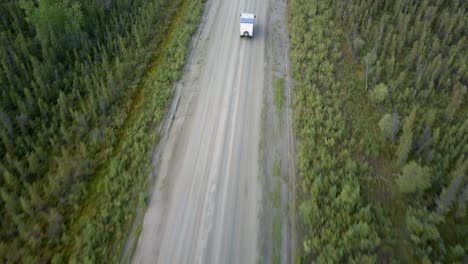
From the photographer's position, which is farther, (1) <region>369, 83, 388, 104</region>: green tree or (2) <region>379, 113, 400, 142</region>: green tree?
(1) <region>369, 83, 388, 104</region>: green tree

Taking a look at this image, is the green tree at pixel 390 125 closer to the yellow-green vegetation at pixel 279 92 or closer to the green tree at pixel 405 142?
the green tree at pixel 405 142

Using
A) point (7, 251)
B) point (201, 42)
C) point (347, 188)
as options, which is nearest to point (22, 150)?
point (7, 251)

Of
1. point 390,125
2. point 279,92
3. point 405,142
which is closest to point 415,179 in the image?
point 405,142

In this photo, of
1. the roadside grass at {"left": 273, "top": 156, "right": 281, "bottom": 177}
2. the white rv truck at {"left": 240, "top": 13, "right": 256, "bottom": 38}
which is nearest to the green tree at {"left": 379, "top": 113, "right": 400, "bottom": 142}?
the roadside grass at {"left": 273, "top": 156, "right": 281, "bottom": 177}

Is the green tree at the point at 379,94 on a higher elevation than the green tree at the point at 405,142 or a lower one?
higher

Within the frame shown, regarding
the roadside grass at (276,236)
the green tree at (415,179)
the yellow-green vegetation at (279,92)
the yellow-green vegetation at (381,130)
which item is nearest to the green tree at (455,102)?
the yellow-green vegetation at (381,130)

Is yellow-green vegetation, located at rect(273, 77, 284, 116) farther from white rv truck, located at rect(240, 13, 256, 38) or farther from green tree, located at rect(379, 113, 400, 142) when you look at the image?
green tree, located at rect(379, 113, 400, 142)

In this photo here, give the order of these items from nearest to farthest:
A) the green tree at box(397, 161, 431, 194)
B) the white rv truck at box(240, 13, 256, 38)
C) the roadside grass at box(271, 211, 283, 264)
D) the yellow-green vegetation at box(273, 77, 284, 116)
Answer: the roadside grass at box(271, 211, 283, 264) < the green tree at box(397, 161, 431, 194) < the yellow-green vegetation at box(273, 77, 284, 116) < the white rv truck at box(240, 13, 256, 38)
